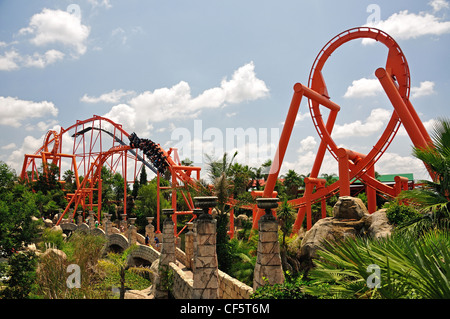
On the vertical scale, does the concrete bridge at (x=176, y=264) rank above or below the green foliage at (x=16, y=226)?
below

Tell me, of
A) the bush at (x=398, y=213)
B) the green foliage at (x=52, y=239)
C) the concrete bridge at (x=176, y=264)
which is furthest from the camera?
the green foliage at (x=52, y=239)

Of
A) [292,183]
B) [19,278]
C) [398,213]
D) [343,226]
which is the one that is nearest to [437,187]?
[398,213]

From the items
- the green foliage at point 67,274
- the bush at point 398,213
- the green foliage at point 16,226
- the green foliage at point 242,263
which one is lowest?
the green foliage at point 67,274

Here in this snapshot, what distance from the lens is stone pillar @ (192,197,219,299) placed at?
24.2 ft

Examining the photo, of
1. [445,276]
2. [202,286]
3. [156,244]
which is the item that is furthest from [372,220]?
[156,244]

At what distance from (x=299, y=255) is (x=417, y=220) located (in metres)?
9.11

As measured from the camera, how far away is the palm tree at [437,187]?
5023mm

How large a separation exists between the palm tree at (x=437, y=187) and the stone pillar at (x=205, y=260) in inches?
163

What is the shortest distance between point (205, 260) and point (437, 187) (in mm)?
5033

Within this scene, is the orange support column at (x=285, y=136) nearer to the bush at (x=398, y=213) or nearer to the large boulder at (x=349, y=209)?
the large boulder at (x=349, y=209)

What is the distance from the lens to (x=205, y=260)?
7.44 metres

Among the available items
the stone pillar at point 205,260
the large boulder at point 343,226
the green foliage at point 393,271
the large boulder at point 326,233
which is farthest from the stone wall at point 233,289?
the large boulder at point 326,233

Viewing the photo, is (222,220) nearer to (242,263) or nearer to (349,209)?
(242,263)
